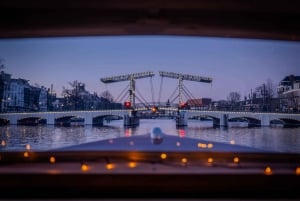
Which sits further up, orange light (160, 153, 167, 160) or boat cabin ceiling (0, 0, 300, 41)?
boat cabin ceiling (0, 0, 300, 41)

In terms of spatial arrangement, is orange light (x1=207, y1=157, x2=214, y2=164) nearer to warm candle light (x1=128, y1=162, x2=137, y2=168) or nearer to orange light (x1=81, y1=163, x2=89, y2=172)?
warm candle light (x1=128, y1=162, x2=137, y2=168)

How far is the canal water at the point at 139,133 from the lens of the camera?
4.37 meters

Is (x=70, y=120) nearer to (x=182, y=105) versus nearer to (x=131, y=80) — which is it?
(x=131, y=80)

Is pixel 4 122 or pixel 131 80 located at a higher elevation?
pixel 131 80

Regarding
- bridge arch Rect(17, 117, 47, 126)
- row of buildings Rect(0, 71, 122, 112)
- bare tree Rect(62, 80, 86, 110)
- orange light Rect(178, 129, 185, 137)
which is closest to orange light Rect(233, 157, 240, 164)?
orange light Rect(178, 129, 185, 137)

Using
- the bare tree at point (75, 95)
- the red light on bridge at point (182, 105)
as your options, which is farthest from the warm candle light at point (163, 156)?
the bare tree at point (75, 95)

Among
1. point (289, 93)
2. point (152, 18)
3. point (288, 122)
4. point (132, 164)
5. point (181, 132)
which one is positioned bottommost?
point (132, 164)

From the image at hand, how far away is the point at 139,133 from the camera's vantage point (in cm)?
418

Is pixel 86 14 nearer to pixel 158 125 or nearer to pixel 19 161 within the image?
pixel 158 125

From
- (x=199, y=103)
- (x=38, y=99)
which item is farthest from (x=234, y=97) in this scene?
(x=38, y=99)

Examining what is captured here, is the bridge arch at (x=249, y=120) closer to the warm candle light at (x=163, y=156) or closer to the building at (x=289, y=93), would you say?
the building at (x=289, y=93)

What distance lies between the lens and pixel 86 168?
3.40 meters

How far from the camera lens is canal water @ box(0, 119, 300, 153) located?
4371mm

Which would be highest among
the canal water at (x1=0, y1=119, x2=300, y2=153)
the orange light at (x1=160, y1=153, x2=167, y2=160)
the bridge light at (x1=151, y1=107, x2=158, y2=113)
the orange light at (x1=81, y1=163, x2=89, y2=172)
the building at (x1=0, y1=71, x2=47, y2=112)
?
the building at (x1=0, y1=71, x2=47, y2=112)
